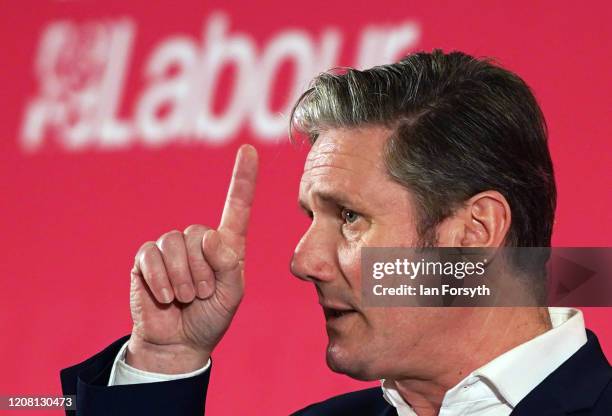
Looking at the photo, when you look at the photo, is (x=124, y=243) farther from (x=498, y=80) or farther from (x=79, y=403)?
(x=498, y=80)

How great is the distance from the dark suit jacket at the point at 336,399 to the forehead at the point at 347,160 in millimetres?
371

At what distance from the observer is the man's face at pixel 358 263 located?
1660 millimetres

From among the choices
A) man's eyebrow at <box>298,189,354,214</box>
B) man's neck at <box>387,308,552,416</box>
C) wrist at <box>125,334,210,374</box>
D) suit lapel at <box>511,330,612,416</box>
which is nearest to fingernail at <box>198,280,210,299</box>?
wrist at <box>125,334,210,374</box>

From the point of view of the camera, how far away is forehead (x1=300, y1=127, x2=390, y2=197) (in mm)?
1690

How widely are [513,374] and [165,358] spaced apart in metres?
0.54

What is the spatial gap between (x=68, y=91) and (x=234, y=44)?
A: 468mm

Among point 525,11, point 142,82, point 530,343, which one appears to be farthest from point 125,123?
point 530,343

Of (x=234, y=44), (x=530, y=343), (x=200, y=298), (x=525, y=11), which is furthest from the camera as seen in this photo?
(x=234, y=44)

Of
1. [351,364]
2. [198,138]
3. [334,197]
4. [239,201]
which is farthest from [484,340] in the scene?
[198,138]

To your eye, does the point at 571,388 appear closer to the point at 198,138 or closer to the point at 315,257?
the point at 315,257

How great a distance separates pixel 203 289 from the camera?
1709 mm

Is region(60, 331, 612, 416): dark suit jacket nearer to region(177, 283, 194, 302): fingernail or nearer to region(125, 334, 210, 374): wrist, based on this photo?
region(125, 334, 210, 374): wrist

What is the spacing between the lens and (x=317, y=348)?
9.24ft

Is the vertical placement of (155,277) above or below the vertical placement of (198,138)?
below
